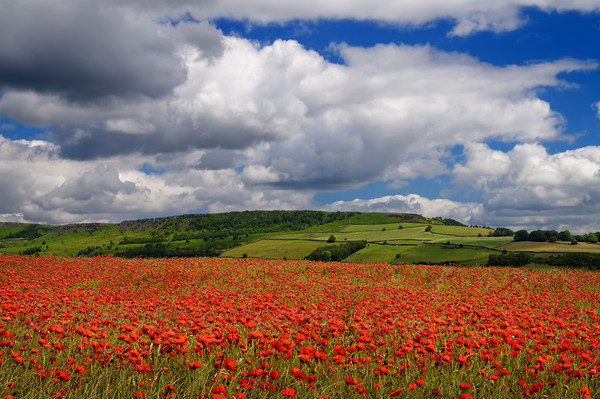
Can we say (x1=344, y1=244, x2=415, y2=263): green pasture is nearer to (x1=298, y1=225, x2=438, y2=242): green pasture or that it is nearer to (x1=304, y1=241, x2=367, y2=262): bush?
(x1=304, y1=241, x2=367, y2=262): bush

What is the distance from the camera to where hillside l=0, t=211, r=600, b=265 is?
48781 millimetres

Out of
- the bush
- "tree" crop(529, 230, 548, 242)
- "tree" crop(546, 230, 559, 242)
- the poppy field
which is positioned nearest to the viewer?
the poppy field

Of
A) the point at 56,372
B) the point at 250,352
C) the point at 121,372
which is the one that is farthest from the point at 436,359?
the point at 56,372

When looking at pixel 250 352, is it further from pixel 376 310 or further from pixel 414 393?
pixel 376 310

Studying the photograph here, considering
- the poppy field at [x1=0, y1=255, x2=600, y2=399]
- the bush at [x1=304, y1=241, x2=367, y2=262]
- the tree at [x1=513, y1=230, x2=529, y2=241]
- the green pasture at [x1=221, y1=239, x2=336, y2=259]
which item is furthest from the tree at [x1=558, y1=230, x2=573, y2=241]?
the poppy field at [x1=0, y1=255, x2=600, y2=399]

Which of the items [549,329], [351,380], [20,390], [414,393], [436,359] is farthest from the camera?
[549,329]

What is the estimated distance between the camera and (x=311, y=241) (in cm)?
8750

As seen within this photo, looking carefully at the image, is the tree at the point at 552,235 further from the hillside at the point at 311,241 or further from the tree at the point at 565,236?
the hillside at the point at 311,241

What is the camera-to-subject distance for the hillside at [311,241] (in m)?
48.8

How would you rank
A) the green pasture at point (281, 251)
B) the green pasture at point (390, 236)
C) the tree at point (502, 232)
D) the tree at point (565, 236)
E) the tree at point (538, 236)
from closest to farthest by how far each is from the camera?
1. the tree at point (565, 236)
2. the tree at point (538, 236)
3. the green pasture at point (281, 251)
4. the tree at point (502, 232)
5. the green pasture at point (390, 236)

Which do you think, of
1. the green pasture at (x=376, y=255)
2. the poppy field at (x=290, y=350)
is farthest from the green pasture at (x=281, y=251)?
the poppy field at (x=290, y=350)

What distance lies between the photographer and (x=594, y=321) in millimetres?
9602

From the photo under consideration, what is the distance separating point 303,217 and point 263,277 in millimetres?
162093

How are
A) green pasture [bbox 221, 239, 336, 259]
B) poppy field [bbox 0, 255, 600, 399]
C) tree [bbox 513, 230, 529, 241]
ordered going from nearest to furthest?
1. poppy field [bbox 0, 255, 600, 399]
2. tree [bbox 513, 230, 529, 241]
3. green pasture [bbox 221, 239, 336, 259]
